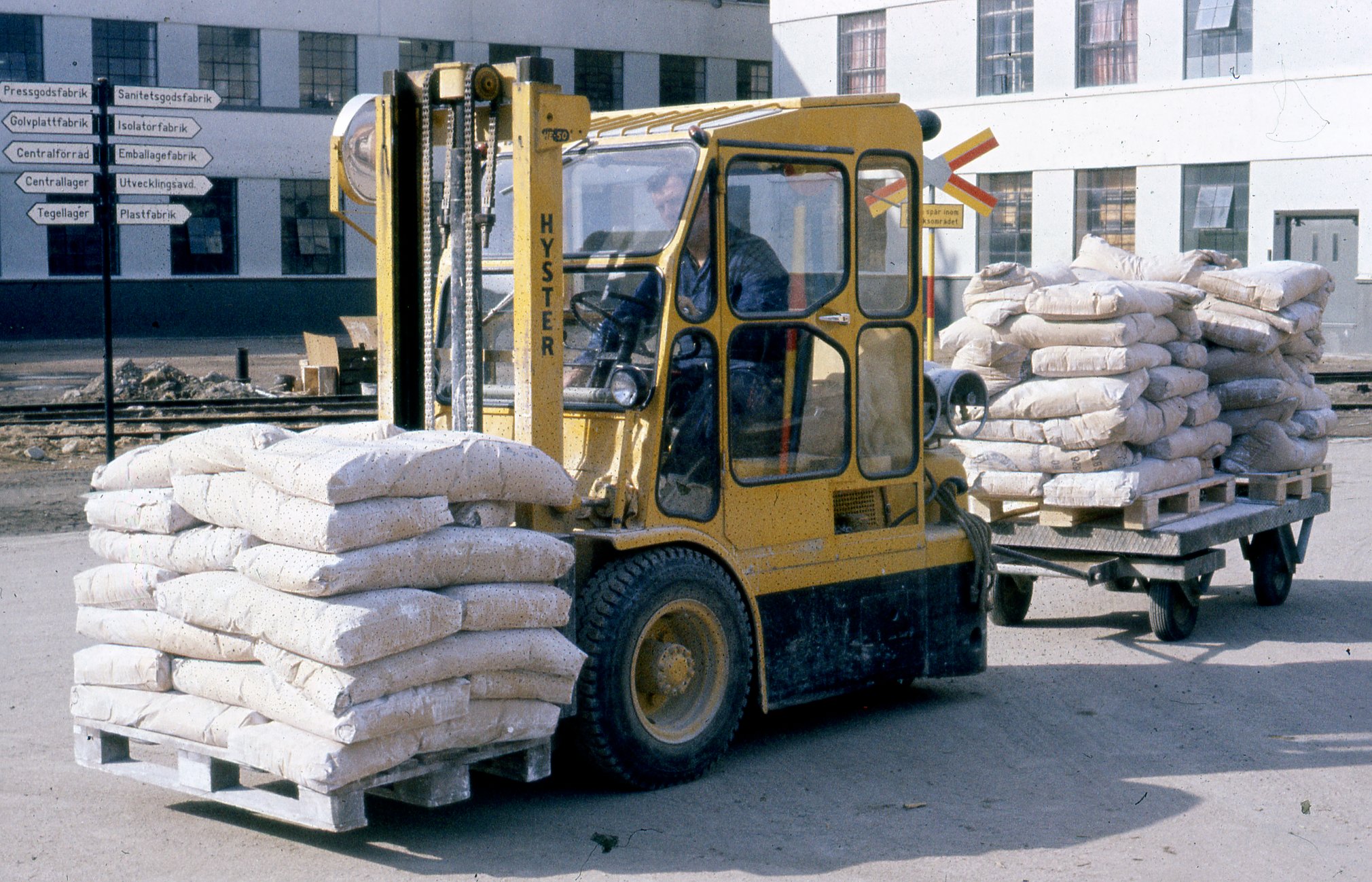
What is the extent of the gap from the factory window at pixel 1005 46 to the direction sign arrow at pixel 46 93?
80.0 ft

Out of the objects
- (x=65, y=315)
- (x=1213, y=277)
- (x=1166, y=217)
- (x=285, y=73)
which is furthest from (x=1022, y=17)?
(x=1213, y=277)

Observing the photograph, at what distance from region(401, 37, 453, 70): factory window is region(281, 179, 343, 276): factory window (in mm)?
4029

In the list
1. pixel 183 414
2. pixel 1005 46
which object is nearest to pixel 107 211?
pixel 183 414

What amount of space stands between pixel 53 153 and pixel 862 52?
85.8 feet

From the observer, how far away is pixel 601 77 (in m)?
41.7

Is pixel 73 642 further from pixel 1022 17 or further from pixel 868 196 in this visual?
pixel 1022 17

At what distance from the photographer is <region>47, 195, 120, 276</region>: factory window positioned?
35.2 meters

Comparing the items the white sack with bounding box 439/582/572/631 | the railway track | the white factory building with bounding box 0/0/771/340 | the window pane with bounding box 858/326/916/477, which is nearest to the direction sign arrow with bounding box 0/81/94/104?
the railway track

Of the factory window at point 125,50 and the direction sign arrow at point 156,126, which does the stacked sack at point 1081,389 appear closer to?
the direction sign arrow at point 156,126

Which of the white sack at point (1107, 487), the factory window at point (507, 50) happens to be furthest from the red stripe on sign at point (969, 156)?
the factory window at point (507, 50)

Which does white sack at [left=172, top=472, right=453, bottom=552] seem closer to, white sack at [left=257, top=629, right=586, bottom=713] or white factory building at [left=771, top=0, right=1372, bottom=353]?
white sack at [left=257, top=629, right=586, bottom=713]

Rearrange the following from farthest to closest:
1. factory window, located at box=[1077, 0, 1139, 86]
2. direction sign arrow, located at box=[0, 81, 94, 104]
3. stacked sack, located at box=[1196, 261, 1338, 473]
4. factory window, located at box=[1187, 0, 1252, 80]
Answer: factory window, located at box=[1077, 0, 1139, 86] < factory window, located at box=[1187, 0, 1252, 80] < direction sign arrow, located at box=[0, 81, 94, 104] < stacked sack, located at box=[1196, 261, 1338, 473]

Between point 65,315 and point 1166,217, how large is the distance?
2354 cm

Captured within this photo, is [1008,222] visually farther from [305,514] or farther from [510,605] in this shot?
[305,514]
